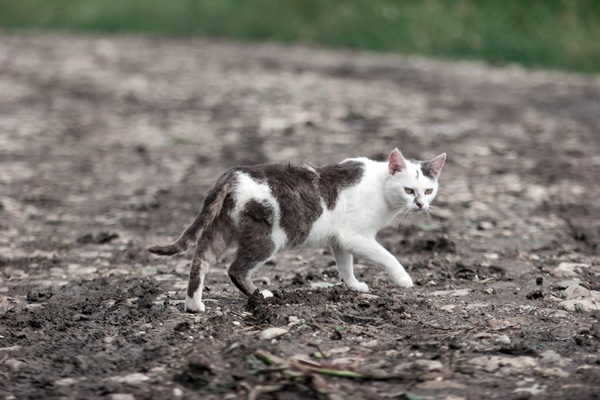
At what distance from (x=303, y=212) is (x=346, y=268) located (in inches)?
22.3

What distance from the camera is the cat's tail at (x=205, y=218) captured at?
5492 millimetres

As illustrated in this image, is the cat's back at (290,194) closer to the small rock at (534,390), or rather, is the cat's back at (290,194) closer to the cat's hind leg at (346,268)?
the cat's hind leg at (346,268)

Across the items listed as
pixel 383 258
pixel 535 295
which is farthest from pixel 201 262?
pixel 535 295

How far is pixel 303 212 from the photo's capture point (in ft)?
19.2

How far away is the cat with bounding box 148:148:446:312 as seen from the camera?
5.60 metres

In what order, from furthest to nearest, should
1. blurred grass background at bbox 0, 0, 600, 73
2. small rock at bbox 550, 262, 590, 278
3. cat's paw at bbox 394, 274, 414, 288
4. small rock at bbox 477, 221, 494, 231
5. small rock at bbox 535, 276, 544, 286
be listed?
blurred grass background at bbox 0, 0, 600, 73
small rock at bbox 477, 221, 494, 231
small rock at bbox 550, 262, 590, 278
small rock at bbox 535, 276, 544, 286
cat's paw at bbox 394, 274, 414, 288

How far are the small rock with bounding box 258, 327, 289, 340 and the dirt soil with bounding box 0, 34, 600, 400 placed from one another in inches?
0.8

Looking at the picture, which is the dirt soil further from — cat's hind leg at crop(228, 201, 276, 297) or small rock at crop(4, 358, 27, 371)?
cat's hind leg at crop(228, 201, 276, 297)

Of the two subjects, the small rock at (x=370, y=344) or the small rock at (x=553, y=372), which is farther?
the small rock at (x=370, y=344)

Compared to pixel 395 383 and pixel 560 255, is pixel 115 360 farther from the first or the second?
pixel 560 255

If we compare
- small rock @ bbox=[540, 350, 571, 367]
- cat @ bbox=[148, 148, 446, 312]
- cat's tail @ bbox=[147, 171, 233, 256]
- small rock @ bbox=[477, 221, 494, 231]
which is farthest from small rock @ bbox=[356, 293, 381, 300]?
small rock @ bbox=[477, 221, 494, 231]

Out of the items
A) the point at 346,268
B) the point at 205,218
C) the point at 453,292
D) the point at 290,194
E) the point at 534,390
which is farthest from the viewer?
the point at 346,268

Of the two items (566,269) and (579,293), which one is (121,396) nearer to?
(579,293)

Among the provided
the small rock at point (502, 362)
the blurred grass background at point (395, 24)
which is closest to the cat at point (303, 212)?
the small rock at point (502, 362)
